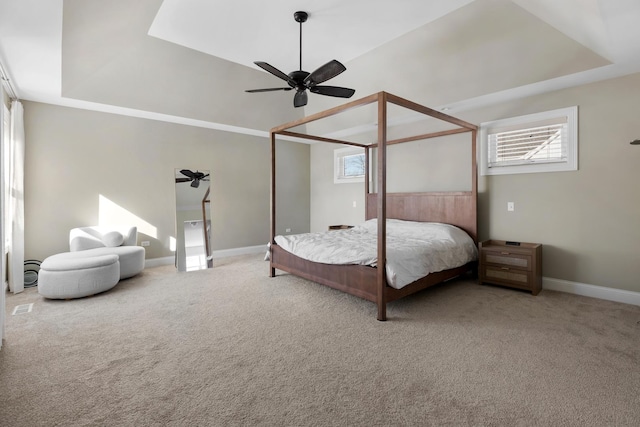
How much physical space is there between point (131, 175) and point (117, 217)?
2.35ft

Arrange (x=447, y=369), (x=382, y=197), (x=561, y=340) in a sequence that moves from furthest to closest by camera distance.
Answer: (x=382, y=197) → (x=561, y=340) → (x=447, y=369)

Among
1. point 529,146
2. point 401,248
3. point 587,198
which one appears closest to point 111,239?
point 401,248

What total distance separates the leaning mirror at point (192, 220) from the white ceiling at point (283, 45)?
3.45ft

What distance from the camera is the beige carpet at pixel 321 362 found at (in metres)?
1.68

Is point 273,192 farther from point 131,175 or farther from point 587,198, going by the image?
point 587,198

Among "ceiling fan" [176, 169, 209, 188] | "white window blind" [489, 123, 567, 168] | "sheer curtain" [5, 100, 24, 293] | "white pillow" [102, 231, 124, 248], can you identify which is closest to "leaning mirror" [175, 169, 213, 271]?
"ceiling fan" [176, 169, 209, 188]

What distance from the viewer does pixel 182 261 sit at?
498 cm

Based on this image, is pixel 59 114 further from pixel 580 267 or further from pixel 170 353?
pixel 580 267

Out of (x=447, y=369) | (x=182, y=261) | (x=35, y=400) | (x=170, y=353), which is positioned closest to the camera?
(x=35, y=400)

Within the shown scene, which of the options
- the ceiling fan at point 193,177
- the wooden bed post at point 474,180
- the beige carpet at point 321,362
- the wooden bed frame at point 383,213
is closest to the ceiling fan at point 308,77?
the wooden bed frame at point 383,213

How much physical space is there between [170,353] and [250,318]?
810 mm

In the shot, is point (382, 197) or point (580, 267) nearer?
point (382, 197)

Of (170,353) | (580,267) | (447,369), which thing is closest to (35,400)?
(170,353)

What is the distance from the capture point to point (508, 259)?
3.77 metres
